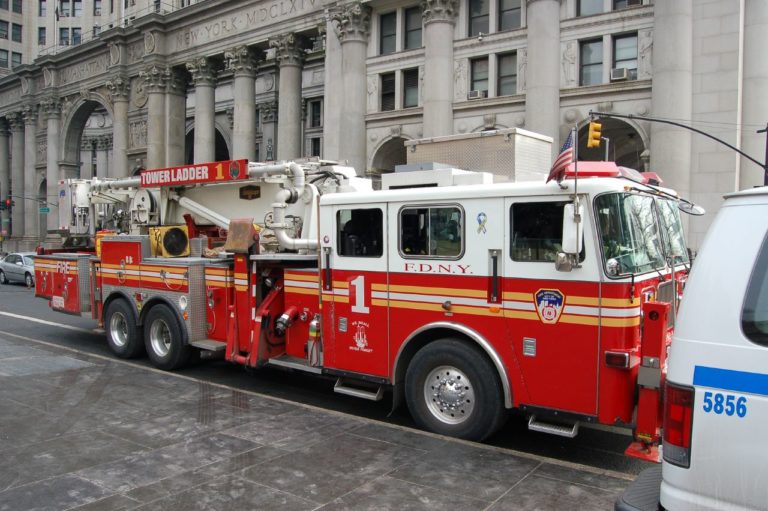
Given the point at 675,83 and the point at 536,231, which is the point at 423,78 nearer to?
the point at 675,83

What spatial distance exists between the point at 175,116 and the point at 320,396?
119 feet

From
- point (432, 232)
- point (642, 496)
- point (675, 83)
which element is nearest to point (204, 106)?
point (675, 83)

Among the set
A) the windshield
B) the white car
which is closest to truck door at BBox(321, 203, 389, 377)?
the windshield

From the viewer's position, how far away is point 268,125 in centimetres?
4509

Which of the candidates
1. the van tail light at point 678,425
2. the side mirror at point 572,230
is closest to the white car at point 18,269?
the side mirror at point 572,230

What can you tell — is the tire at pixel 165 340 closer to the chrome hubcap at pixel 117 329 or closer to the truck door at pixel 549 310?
the chrome hubcap at pixel 117 329

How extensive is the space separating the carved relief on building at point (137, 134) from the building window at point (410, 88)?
22827 mm

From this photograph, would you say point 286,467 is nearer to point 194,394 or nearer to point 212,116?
point 194,394

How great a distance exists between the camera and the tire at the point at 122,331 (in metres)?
10.5

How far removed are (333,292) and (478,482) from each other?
2875 mm

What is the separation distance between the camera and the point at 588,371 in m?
5.67

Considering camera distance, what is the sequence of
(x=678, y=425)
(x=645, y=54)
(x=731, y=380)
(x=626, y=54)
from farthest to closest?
(x=626, y=54)
(x=645, y=54)
(x=678, y=425)
(x=731, y=380)

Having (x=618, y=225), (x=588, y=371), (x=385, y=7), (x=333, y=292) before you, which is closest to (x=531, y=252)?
(x=618, y=225)

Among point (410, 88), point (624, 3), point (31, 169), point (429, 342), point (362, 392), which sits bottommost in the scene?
point (362, 392)
